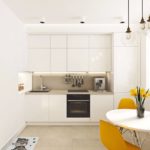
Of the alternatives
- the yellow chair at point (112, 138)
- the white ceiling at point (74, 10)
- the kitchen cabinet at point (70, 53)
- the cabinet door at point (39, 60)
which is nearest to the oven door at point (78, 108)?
the kitchen cabinet at point (70, 53)

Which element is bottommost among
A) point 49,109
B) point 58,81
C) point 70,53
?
point 49,109

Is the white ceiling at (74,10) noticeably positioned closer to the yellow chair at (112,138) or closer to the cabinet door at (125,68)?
the cabinet door at (125,68)

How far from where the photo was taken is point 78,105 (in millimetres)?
4547

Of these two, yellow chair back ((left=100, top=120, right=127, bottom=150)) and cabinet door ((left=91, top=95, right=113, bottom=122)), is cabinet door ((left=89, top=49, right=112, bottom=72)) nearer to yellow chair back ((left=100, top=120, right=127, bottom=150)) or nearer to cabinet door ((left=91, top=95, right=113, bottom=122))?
cabinet door ((left=91, top=95, right=113, bottom=122))

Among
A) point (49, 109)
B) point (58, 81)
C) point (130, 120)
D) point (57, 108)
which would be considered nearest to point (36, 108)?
point (49, 109)

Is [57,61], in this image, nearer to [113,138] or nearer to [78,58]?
[78,58]

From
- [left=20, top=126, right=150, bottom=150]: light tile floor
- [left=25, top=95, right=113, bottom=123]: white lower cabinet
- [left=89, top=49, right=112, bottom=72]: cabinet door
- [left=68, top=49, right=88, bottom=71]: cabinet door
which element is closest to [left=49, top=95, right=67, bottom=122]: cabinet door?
[left=25, top=95, right=113, bottom=123]: white lower cabinet

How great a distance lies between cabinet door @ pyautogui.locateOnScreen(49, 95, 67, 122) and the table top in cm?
200

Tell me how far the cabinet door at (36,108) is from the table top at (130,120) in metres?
2.27

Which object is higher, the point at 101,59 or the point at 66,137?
the point at 101,59

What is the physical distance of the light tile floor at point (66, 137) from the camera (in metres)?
3.34

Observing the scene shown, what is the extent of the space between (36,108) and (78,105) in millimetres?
1095

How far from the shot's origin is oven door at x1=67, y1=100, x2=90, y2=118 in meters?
4.53

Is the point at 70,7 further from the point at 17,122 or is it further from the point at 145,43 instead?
the point at 17,122
